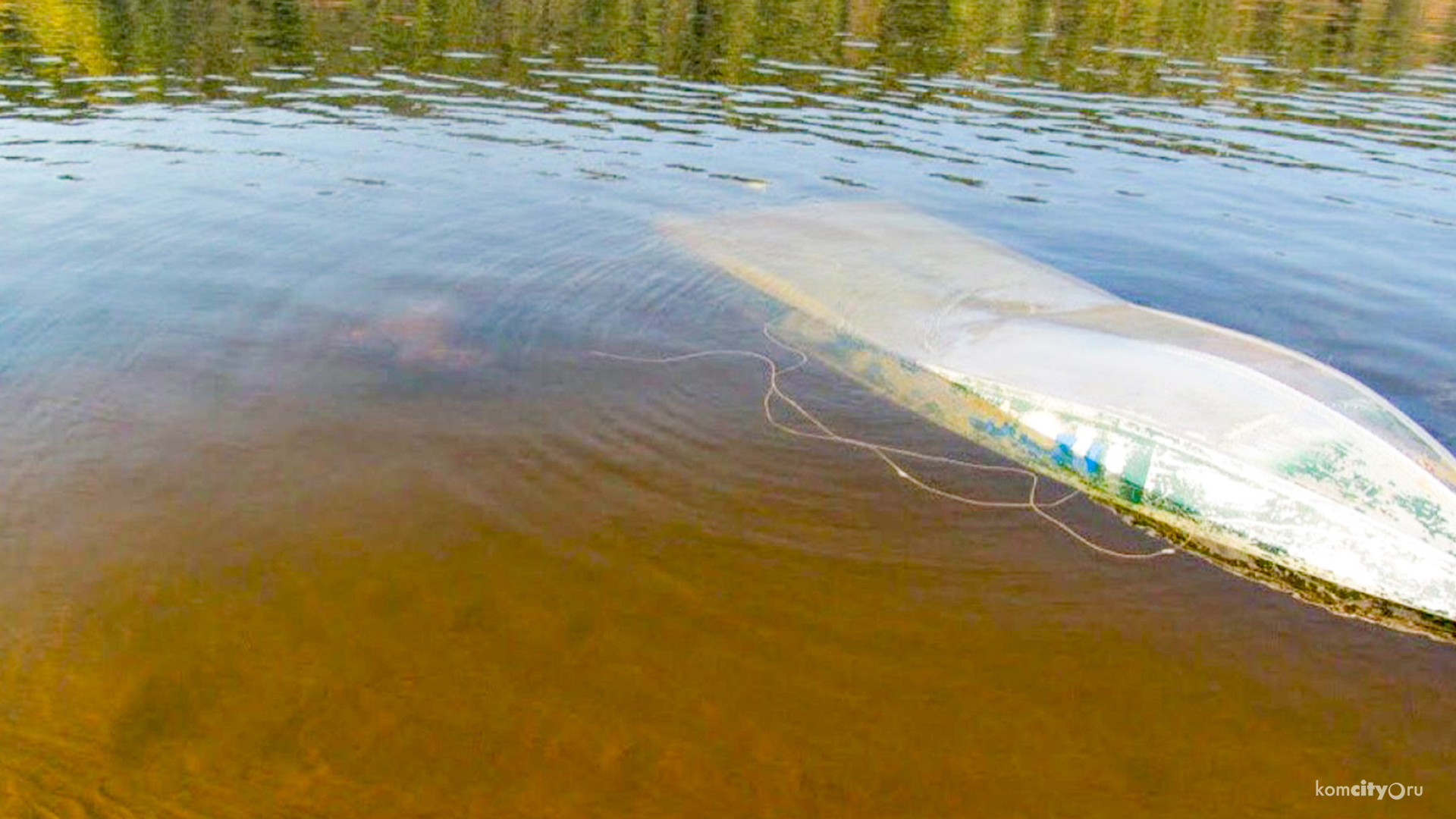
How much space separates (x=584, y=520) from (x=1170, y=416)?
4.18 meters

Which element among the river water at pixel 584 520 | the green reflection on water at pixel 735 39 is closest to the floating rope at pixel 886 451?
the river water at pixel 584 520

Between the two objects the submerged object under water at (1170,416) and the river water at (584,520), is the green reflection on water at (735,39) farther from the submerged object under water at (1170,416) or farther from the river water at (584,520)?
the submerged object under water at (1170,416)

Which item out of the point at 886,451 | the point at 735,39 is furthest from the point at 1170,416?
the point at 735,39

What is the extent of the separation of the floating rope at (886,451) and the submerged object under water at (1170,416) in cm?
20

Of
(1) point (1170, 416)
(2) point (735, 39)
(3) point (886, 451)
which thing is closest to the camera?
(1) point (1170, 416)

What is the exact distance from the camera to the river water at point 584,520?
197 inches

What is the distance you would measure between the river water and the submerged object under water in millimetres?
327

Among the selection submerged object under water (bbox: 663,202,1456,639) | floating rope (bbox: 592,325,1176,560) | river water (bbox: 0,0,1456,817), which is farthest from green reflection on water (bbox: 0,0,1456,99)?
floating rope (bbox: 592,325,1176,560)

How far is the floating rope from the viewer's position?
6.92 meters

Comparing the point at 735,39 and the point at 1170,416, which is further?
the point at 735,39

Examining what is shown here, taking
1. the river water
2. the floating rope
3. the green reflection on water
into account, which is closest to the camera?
the river water

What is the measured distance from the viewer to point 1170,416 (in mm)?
6863

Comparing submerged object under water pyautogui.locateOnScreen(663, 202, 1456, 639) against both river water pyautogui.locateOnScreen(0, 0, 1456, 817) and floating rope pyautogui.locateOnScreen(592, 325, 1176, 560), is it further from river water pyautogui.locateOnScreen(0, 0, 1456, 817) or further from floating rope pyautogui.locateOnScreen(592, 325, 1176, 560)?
river water pyautogui.locateOnScreen(0, 0, 1456, 817)

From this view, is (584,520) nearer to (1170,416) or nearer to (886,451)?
(886,451)
